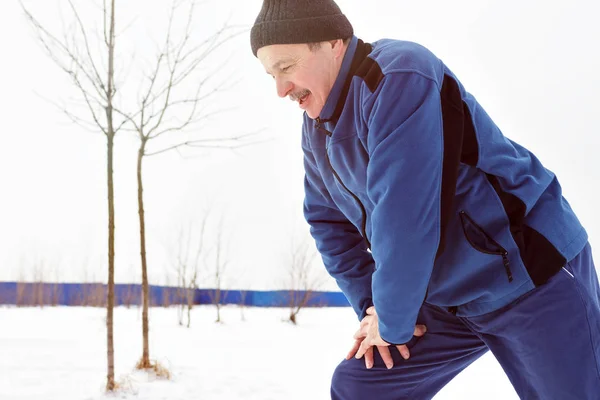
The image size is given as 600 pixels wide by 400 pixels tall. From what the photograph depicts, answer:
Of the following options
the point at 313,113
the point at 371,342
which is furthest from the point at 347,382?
the point at 313,113

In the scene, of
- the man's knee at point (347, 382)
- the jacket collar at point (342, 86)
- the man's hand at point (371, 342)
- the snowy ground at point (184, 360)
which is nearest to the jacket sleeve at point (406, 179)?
the jacket collar at point (342, 86)

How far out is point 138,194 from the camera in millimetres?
4395

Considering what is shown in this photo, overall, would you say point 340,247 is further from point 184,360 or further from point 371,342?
point 184,360

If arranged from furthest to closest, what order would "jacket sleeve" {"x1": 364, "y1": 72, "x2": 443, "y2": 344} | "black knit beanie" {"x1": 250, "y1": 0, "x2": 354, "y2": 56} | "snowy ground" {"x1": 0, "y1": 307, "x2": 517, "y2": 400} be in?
"snowy ground" {"x1": 0, "y1": 307, "x2": 517, "y2": 400} < "black knit beanie" {"x1": 250, "y1": 0, "x2": 354, "y2": 56} < "jacket sleeve" {"x1": 364, "y1": 72, "x2": 443, "y2": 344}

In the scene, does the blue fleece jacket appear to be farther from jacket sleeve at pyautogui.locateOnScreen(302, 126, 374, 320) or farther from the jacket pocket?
jacket sleeve at pyautogui.locateOnScreen(302, 126, 374, 320)

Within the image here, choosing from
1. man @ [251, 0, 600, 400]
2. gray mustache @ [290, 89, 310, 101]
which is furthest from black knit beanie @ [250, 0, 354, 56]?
gray mustache @ [290, 89, 310, 101]

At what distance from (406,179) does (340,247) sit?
0.56 metres

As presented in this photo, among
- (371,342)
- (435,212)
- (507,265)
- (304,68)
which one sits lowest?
(371,342)

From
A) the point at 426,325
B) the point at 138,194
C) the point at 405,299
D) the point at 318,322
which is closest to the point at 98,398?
the point at 138,194

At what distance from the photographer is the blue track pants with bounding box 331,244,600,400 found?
1013 millimetres

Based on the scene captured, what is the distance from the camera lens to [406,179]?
936mm

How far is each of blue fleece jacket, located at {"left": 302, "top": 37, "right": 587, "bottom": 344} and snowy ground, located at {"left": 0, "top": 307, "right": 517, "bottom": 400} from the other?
3.06 meters

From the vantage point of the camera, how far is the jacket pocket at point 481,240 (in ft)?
3.36

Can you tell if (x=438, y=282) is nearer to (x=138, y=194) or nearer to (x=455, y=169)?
(x=455, y=169)
